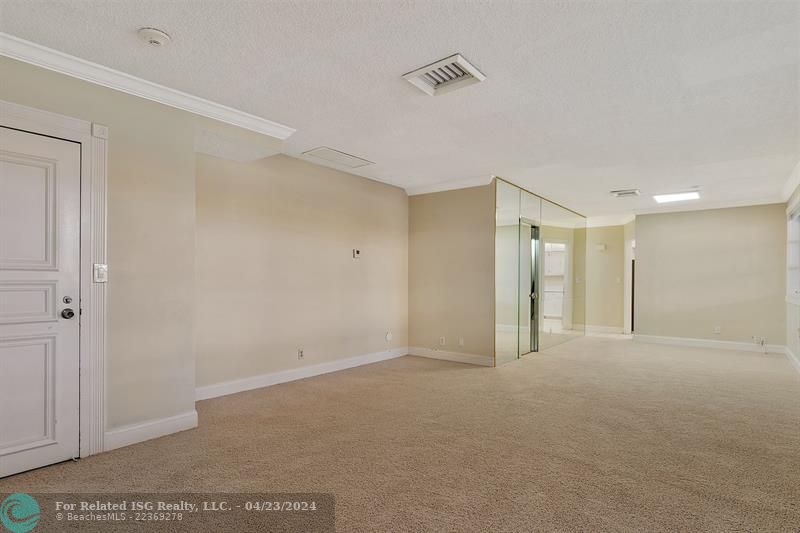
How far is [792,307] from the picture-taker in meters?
6.83

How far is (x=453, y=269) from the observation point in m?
6.57

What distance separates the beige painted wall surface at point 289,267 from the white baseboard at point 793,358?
5768mm

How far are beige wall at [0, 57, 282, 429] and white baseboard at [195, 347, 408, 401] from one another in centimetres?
91

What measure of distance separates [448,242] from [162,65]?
4528mm

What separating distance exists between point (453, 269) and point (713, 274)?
523 centimetres

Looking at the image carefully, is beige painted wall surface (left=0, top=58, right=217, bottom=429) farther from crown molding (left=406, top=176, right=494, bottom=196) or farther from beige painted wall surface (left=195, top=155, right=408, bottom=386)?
crown molding (left=406, top=176, right=494, bottom=196)

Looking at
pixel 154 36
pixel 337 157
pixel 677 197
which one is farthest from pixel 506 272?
pixel 154 36

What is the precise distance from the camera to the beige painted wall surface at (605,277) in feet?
33.2

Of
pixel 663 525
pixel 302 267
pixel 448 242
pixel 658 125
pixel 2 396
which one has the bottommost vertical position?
pixel 663 525

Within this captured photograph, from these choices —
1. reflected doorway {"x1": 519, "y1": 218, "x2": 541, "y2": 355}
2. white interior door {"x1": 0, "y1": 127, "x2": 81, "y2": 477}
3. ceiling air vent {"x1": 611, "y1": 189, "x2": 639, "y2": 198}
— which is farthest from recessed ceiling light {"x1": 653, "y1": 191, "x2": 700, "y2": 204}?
white interior door {"x1": 0, "y1": 127, "x2": 81, "y2": 477}

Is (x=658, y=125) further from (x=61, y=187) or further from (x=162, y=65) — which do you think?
(x=61, y=187)

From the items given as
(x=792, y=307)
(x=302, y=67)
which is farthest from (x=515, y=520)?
(x=792, y=307)

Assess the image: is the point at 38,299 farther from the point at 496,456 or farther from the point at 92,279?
the point at 496,456

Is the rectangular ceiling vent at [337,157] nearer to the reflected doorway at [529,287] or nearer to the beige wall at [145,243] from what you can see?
the beige wall at [145,243]
